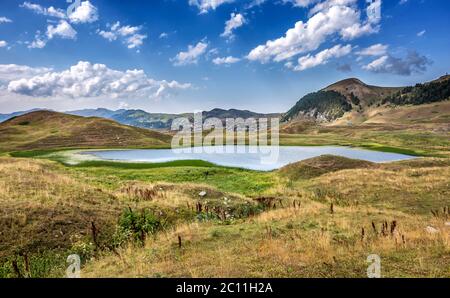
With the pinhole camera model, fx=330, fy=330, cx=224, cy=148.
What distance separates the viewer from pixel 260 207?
29.1 m

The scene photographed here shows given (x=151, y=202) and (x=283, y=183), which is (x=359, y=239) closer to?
(x=151, y=202)

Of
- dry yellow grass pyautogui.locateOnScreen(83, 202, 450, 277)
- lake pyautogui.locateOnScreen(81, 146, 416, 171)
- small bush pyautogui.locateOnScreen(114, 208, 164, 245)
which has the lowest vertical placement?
lake pyautogui.locateOnScreen(81, 146, 416, 171)

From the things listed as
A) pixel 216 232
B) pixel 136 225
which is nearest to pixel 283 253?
pixel 216 232

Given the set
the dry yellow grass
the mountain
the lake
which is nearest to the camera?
the dry yellow grass

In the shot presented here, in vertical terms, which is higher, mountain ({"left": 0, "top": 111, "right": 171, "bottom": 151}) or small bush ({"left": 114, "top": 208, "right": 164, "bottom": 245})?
mountain ({"left": 0, "top": 111, "right": 171, "bottom": 151})

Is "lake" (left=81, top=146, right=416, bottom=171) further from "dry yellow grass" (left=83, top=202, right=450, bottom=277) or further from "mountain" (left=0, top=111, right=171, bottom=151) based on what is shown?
"mountain" (left=0, top=111, right=171, bottom=151)

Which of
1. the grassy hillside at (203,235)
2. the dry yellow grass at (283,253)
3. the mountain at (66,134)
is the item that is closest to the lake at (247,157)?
the grassy hillside at (203,235)

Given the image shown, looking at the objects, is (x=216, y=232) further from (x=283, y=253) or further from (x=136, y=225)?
(x=136, y=225)

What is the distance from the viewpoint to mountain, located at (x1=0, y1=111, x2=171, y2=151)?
138 metres

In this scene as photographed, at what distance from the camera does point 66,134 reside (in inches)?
6112

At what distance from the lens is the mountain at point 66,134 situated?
13788cm

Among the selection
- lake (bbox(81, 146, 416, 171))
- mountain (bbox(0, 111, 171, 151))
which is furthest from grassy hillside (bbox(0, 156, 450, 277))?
mountain (bbox(0, 111, 171, 151))
